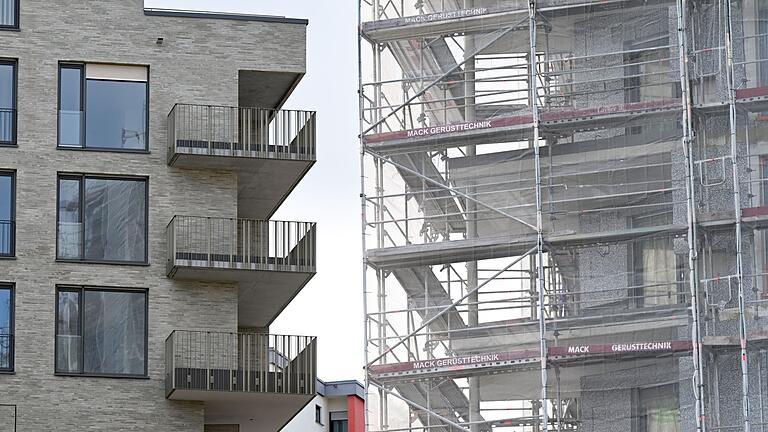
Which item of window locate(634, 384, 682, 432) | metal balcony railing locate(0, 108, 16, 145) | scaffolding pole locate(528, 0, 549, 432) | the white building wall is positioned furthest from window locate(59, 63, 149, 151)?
the white building wall

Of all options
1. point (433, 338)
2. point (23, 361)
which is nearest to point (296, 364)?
point (433, 338)

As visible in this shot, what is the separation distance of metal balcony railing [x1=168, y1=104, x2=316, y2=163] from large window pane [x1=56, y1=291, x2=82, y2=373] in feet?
10.9

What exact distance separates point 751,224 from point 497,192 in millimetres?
4727

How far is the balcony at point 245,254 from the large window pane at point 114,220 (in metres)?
0.64

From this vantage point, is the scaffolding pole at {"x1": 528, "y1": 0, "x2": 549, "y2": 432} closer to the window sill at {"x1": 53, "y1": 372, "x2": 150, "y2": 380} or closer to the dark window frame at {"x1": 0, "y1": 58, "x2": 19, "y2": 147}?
the window sill at {"x1": 53, "y1": 372, "x2": 150, "y2": 380}

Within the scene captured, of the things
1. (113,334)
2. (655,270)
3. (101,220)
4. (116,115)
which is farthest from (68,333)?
(655,270)

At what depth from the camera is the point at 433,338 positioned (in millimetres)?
36844

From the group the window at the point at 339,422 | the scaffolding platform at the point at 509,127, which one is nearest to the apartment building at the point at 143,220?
the scaffolding platform at the point at 509,127

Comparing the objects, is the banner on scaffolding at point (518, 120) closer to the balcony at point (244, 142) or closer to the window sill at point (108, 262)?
the balcony at point (244, 142)

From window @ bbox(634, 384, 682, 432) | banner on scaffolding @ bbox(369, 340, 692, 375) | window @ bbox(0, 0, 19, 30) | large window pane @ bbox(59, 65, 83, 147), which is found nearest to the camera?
banner on scaffolding @ bbox(369, 340, 692, 375)

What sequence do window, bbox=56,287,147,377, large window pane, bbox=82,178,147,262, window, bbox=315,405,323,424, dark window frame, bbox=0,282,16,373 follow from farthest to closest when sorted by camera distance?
window, bbox=315,405,323,424 < large window pane, bbox=82,178,147,262 < window, bbox=56,287,147,377 < dark window frame, bbox=0,282,16,373

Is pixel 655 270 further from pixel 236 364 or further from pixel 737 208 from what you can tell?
pixel 236 364

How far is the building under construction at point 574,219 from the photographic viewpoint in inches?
1378

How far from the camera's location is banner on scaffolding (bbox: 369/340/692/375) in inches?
1371
